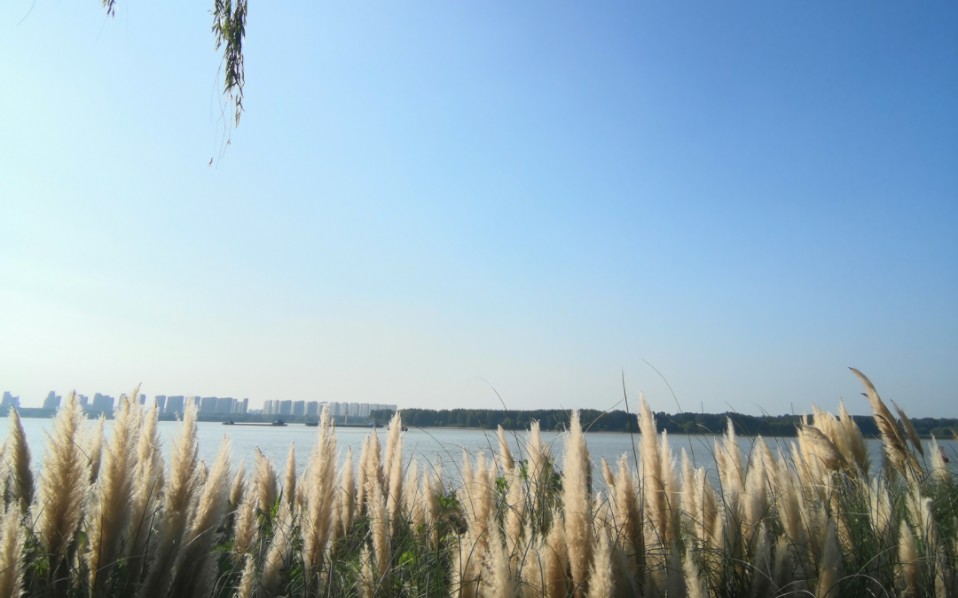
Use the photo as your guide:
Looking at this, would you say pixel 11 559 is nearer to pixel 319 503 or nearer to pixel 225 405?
pixel 319 503

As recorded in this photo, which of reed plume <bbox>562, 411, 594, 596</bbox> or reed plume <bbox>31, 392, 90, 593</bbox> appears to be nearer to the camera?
reed plume <bbox>562, 411, 594, 596</bbox>

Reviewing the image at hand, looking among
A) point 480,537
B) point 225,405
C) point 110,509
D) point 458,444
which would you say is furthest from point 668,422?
point 225,405

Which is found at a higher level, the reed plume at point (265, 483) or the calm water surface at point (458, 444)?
the calm water surface at point (458, 444)

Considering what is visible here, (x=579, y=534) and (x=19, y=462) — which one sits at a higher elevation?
(x=19, y=462)

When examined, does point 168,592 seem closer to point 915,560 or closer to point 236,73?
point 915,560

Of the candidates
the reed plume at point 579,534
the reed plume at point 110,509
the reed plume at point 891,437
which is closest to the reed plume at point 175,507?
the reed plume at point 110,509

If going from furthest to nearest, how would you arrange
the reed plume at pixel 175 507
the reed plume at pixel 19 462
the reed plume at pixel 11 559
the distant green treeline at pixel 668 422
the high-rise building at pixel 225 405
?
the high-rise building at pixel 225 405, the distant green treeline at pixel 668 422, the reed plume at pixel 19 462, the reed plume at pixel 175 507, the reed plume at pixel 11 559

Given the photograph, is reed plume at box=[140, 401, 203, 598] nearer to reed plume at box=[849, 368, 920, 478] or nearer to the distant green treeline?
the distant green treeline

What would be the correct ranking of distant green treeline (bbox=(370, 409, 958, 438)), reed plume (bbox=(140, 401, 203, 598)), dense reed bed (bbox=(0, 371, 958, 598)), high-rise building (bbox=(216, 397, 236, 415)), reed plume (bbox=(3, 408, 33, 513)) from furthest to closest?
high-rise building (bbox=(216, 397, 236, 415)) < distant green treeline (bbox=(370, 409, 958, 438)) < reed plume (bbox=(3, 408, 33, 513)) < reed plume (bbox=(140, 401, 203, 598)) < dense reed bed (bbox=(0, 371, 958, 598))

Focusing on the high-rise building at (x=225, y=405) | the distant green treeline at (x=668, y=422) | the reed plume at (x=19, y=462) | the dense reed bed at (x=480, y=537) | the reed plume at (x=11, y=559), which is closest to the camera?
the reed plume at (x=11, y=559)

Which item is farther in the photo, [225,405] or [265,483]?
[225,405]

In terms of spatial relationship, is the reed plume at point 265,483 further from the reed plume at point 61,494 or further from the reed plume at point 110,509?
the reed plume at point 110,509

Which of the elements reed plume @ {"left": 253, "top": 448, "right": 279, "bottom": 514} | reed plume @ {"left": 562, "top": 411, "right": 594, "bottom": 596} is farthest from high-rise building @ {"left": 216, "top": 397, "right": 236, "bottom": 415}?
reed plume @ {"left": 562, "top": 411, "right": 594, "bottom": 596}

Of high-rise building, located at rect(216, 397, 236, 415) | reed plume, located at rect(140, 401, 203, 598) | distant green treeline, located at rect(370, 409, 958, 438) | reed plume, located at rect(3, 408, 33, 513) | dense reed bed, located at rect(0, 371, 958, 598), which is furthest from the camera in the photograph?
high-rise building, located at rect(216, 397, 236, 415)
